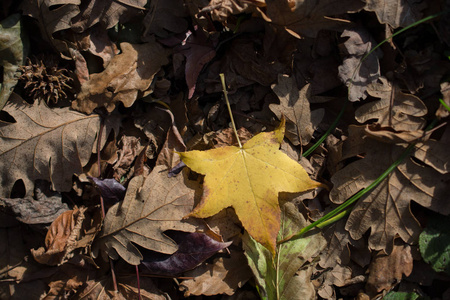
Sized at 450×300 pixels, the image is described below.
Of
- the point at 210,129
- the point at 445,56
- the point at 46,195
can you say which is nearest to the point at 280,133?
the point at 210,129

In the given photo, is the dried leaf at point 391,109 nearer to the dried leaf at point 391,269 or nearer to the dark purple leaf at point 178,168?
the dried leaf at point 391,269

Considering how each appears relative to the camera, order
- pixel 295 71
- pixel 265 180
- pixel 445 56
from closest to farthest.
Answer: pixel 265 180
pixel 445 56
pixel 295 71

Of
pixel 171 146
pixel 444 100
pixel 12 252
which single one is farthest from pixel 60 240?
pixel 444 100

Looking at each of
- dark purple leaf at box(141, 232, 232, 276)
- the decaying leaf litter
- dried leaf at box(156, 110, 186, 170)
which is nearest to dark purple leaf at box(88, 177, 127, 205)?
the decaying leaf litter

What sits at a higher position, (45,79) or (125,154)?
(45,79)

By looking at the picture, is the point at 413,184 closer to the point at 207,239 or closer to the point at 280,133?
the point at 280,133

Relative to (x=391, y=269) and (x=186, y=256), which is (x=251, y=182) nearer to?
(x=186, y=256)
